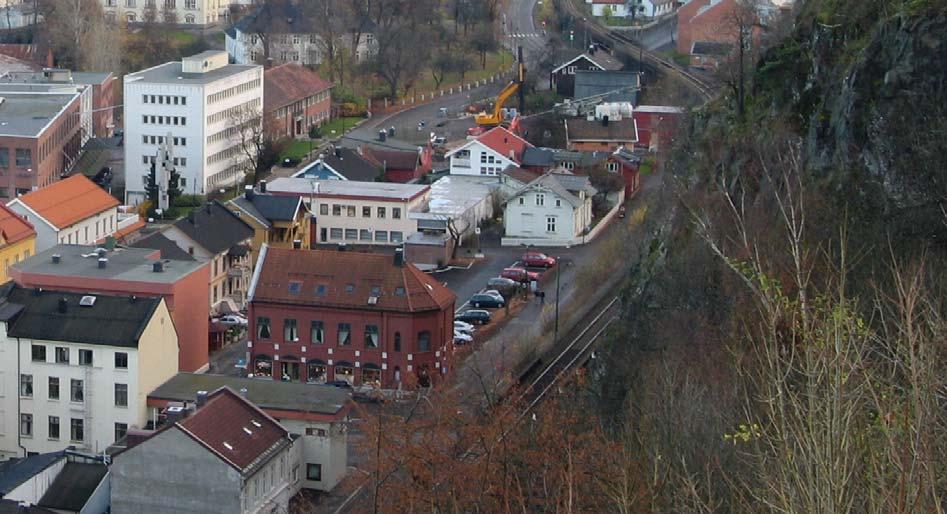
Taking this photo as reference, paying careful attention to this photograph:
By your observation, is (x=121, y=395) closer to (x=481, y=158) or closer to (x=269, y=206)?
(x=269, y=206)

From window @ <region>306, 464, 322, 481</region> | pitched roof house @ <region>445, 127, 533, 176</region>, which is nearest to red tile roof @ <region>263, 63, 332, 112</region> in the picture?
pitched roof house @ <region>445, 127, 533, 176</region>

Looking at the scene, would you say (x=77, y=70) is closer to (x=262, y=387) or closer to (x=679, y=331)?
(x=262, y=387)

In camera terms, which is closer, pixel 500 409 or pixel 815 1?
pixel 500 409

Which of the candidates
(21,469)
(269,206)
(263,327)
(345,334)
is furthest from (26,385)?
(269,206)

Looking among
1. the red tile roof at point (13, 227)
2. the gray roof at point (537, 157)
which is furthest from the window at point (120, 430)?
the gray roof at point (537, 157)

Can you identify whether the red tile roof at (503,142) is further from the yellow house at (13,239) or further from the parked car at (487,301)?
the yellow house at (13,239)

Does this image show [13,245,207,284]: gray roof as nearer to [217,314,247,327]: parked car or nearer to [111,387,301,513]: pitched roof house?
[217,314,247,327]: parked car

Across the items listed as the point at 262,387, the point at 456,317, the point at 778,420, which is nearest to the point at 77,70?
the point at 456,317
